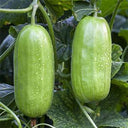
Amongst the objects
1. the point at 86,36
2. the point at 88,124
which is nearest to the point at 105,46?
the point at 86,36

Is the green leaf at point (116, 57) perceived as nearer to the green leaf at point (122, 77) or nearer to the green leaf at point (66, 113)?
the green leaf at point (122, 77)

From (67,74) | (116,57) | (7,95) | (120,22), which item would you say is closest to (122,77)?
(116,57)

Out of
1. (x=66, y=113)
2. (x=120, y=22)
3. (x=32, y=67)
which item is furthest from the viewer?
(x=120, y=22)

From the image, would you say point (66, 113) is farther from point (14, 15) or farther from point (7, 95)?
point (14, 15)

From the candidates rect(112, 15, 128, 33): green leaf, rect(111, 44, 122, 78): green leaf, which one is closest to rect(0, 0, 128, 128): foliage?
rect(111, 44, 122, 78): green leaf

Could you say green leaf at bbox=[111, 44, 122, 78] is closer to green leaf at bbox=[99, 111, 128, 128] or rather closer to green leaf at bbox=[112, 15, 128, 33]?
green leaf at bbox=[99, 111, 128, 128]
